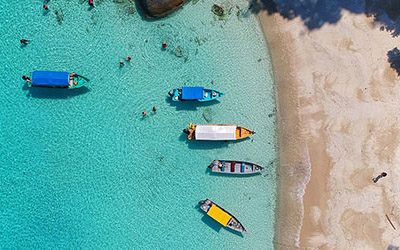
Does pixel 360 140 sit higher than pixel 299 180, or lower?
higher

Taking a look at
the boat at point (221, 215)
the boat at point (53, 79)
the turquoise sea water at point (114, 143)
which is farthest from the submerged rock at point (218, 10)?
the boat at point (221, 215)

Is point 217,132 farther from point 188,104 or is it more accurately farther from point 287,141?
point 287,141

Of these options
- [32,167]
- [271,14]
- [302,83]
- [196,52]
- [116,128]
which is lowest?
[32,167]

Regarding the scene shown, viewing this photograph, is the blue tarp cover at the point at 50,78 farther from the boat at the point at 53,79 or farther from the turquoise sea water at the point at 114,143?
the turquoise sea water at the point at 114,143

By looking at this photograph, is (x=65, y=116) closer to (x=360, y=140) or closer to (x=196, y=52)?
(x=196, y=52)

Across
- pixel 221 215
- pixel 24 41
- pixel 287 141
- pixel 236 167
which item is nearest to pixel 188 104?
pixel 236 167

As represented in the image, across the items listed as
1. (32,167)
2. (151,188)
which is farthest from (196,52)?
(32,167)
